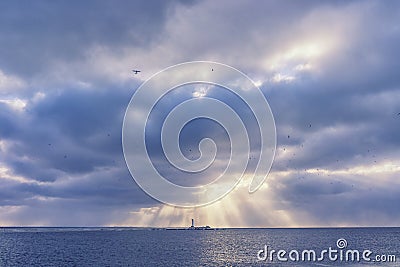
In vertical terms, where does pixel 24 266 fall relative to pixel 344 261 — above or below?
below

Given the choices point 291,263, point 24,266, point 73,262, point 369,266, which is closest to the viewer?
point 369,266

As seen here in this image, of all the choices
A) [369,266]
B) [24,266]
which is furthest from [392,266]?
[24,266]

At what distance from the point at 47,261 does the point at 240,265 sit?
235ft

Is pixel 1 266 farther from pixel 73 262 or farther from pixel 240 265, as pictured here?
pixel 240 265

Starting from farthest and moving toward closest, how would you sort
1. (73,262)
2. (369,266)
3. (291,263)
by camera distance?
(73,262) → (291,263) → (369,266)

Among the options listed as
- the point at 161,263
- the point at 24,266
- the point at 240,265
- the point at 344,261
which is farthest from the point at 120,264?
the point at 344,261

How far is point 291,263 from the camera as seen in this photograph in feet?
430

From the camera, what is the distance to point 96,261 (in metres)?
156

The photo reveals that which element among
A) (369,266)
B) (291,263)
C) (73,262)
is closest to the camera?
(369,266)

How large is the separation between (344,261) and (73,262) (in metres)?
92.0

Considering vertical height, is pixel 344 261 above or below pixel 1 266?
above

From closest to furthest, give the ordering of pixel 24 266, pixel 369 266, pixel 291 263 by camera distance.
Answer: pixel 369 266 → pixel 291 263 → pixel 24 266

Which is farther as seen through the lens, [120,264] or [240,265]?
[120,264]

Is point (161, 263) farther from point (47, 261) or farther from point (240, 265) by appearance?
point (47, 261)
